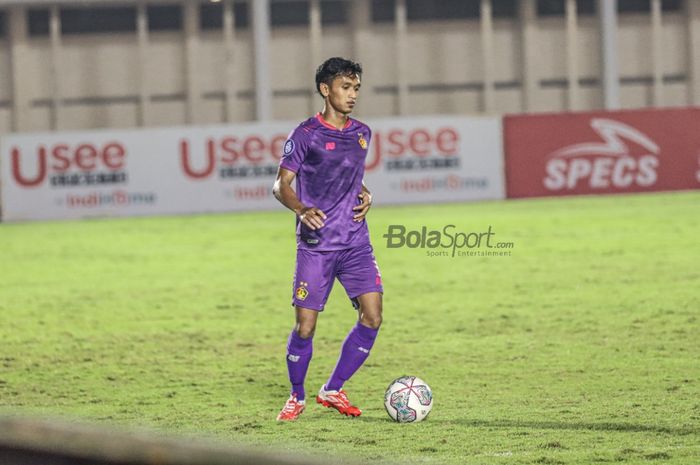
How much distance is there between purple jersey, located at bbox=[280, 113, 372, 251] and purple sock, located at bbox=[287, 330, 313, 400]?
0.56 m

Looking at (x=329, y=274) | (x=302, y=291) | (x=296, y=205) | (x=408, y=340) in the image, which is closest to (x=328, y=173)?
(x=296, y=205)

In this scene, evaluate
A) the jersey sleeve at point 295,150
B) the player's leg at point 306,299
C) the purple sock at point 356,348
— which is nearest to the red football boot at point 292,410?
the player's leg at point 306,299

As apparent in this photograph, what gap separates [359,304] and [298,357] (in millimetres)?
475

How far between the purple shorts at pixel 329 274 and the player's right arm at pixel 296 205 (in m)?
0.23

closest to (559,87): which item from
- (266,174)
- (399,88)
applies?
(399,88)

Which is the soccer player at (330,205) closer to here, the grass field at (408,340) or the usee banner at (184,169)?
the grass field at (408,340)

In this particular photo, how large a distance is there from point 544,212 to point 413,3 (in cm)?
1900

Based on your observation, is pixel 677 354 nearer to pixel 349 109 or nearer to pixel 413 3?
pixel 349 109

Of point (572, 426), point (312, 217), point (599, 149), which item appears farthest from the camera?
point (599, 149)

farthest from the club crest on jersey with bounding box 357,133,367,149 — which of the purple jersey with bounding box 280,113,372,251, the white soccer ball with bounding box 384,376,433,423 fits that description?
the white soccer ball with bounding box 384,376,433,423

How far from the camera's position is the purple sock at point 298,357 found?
24.1 ft

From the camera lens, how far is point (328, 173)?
7.16 meters

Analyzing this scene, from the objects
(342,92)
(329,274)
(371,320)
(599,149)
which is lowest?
(371,320)

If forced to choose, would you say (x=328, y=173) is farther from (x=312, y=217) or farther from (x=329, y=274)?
(x=329, y=274)
